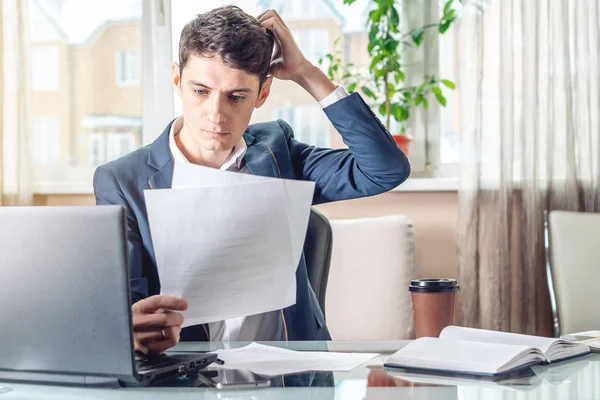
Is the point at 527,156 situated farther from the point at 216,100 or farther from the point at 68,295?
the point at 68,295

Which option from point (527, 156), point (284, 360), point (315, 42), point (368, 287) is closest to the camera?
point (284, 360)

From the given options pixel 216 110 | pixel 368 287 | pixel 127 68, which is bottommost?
pixel 368 287

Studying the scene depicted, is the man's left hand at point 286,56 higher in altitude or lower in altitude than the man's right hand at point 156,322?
higher

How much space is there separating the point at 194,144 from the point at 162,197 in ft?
2.00

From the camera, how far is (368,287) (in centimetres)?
252

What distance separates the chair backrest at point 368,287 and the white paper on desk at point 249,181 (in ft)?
4.71

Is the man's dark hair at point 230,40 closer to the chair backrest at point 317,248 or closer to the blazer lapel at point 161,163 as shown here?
the blazer lapel at point 161,163

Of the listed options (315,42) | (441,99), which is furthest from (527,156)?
(315,42)

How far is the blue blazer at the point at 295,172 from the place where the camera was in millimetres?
1490

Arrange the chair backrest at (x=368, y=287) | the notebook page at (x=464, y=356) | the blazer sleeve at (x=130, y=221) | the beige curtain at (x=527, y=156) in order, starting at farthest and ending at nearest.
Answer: the beige curtain at (x=527, y=156)
the chair backrest at (x=368, y=287)
the blazer sleeve at (x=130, y=221)
the notebook page at (x=464, y=356)

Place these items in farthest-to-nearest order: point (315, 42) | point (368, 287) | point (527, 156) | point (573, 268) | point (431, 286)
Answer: point (315, 42) < point (527, 156) < point (368, 287) < point (573, 268) < point (431, 286)

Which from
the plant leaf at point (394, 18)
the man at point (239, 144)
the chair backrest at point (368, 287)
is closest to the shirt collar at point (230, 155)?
the man at point (239, 144)

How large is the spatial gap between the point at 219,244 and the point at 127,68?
6.99ft

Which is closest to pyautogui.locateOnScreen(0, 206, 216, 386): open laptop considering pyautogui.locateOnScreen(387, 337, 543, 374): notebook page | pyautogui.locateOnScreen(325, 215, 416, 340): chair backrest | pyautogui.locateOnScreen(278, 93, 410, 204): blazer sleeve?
pyautogui.locateOnScreen(387, 337, 543, 374): notebook page
